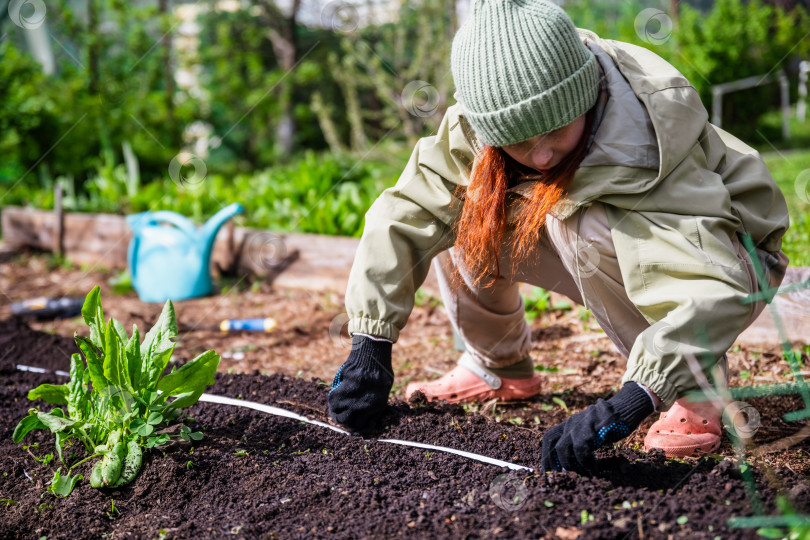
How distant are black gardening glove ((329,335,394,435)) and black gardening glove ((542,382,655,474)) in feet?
1.54

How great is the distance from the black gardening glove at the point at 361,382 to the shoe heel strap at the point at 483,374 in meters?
0.48

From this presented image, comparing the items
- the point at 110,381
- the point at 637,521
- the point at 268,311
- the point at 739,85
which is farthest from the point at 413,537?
the point at 739,85

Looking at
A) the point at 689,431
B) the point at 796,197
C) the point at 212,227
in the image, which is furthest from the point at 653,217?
the point at 796,197

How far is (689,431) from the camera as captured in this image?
1.74m

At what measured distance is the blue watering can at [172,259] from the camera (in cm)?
360

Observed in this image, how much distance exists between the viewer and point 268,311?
340 centimetres

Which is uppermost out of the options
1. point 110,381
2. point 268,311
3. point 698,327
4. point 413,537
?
point 698,327

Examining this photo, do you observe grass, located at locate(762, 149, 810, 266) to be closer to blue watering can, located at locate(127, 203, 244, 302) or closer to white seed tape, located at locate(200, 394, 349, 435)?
white seed tape, located at locate(200, 394, 349, 435)

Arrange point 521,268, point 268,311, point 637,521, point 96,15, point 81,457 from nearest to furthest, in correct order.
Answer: point 637,521, point 81,457, point 521,268, point 268,311, point 96,15

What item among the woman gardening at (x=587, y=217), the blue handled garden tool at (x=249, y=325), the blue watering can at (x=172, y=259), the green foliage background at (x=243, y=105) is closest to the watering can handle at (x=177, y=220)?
the blue watering can at (x=172, y=259)

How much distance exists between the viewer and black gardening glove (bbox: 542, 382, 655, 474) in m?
1.38

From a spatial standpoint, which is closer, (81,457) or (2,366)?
(81,457)

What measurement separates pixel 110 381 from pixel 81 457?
10.6 inches

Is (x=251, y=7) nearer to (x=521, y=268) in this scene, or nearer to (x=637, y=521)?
(x=521, y=268)
